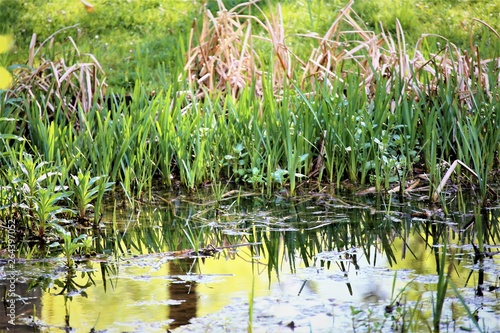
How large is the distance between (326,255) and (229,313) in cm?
83

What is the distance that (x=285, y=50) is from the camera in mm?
6023

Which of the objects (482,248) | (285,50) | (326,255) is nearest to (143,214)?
(326,255)

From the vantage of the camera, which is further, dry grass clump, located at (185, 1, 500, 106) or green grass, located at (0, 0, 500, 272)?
dry grass clump, located at (185, 1, 500, 106)

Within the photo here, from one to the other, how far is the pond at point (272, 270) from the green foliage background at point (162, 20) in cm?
351

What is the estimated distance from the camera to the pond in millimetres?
2662

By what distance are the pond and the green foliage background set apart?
11.5ft

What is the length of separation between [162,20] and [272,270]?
18.0ft

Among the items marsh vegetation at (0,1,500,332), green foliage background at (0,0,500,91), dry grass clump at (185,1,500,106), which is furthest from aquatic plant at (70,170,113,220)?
green foliage background at (0,0,500,91)

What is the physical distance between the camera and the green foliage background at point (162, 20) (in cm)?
765

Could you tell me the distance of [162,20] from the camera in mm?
8188

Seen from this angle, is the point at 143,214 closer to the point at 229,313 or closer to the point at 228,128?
the point at 228,128

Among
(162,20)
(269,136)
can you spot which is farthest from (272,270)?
(162,20)

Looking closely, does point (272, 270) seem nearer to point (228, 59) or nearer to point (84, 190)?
point (84, 190)

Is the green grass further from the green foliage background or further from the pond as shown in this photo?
the green foliage background
